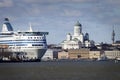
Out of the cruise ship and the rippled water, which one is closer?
the rippled water

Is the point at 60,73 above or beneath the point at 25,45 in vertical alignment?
beneath

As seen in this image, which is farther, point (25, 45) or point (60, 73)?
point (25, 45)

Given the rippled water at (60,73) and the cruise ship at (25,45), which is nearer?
the rippled water at (60,73)

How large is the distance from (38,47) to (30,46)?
2045 mm

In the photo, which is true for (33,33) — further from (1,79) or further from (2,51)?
(1,79)

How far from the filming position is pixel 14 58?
451ft

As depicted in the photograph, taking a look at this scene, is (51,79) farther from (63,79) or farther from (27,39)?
(27,39)

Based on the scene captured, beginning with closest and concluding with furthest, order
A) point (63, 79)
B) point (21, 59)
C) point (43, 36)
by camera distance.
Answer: point (63, 79) < point (21, 59) < point (43, 36)

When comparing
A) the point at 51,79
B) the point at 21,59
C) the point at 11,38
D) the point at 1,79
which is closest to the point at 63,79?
the point at 51,79

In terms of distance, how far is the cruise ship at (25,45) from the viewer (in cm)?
13775

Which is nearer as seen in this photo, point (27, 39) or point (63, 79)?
point (63, 79)

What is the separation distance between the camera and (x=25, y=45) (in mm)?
139250

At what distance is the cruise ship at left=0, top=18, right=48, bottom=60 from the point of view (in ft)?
452

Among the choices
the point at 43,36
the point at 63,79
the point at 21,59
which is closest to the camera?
the point at 63,79
